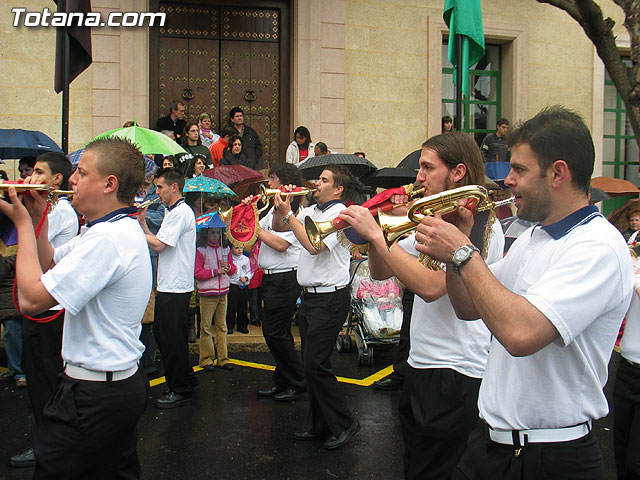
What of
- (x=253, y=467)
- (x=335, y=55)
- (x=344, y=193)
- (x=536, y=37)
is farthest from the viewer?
(x=536, y=37)

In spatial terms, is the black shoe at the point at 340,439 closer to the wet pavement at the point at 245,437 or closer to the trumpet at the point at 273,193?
the wet pavement at the point at 245,437

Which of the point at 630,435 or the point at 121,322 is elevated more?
the point at 121,322

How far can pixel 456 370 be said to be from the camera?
3131mm

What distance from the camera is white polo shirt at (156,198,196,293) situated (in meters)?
5.96

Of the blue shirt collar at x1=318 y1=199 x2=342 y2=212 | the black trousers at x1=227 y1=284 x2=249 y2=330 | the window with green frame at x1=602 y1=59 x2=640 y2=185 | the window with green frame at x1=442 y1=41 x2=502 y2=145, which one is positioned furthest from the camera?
the window with green frame at x1=602 y1=59 x2=640 y2=185

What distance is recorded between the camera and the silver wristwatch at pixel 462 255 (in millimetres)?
2129

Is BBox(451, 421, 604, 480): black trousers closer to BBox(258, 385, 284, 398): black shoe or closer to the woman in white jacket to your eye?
BBox(258, 385, 284, 398): black shoe

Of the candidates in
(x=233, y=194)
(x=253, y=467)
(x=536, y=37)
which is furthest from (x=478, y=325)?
(x=536, y=37)

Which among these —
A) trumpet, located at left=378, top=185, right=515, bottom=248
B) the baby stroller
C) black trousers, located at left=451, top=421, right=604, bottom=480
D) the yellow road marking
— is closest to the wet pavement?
the yellow road marking

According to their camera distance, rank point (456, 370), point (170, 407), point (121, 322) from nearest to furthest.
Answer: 1. point (121, 322)
2. point (456, 370)
3. point (170, 407)

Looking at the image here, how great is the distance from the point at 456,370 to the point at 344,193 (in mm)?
2485

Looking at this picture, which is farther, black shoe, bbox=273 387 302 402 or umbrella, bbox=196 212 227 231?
umbrella, bbox=196 212 227 231

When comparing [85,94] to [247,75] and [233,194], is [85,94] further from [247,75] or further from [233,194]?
[233,194]

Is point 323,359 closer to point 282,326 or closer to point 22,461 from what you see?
point 282,326
